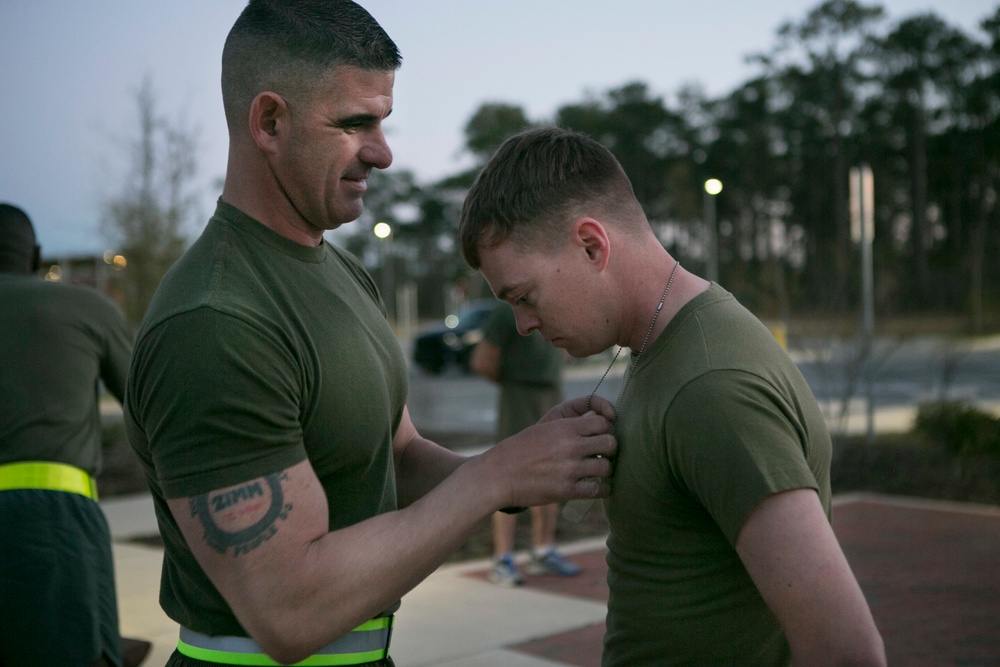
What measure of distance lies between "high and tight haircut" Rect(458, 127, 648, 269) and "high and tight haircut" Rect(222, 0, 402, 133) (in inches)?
12.9

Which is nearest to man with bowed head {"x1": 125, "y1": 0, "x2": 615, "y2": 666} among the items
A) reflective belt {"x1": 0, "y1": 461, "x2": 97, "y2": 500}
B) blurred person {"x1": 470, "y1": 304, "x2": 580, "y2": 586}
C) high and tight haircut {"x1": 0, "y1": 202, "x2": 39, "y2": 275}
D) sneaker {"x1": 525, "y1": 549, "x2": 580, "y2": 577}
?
reflective belt {"x1": 0, "y1": 461, "x2": 97, "y2": 500}

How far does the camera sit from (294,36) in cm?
201

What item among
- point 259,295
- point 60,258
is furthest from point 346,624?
point 60,258

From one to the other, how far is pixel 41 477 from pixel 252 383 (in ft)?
6.61

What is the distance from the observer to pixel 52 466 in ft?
11.1

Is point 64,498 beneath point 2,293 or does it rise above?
beneath

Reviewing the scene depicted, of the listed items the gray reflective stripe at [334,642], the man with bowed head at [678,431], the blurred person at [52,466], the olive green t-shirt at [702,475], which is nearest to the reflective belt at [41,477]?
the blurred person at [52,466]

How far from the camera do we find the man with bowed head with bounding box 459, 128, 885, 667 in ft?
5.46

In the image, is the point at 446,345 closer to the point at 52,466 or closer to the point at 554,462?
the point at 52,466

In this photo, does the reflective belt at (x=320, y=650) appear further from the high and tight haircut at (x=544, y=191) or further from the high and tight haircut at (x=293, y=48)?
the high and tight haircut at (x=293, y=48)

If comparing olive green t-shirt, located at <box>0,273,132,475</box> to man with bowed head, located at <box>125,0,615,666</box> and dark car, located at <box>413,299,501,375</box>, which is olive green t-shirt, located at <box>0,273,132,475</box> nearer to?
man with bowed head, located at <box>125,0,615,666</box>

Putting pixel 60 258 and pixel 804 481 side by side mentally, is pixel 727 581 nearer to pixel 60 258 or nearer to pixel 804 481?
pixel 804 481

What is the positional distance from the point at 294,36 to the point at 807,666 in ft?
4.87

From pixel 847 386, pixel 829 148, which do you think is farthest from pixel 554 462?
Result: pixel 829 148
